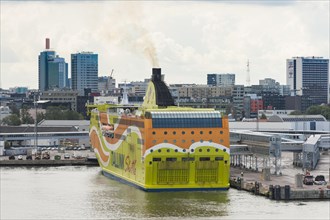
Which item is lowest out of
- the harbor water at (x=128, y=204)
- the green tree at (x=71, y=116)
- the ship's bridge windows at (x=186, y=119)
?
the harbor water at (x=128, y=204)

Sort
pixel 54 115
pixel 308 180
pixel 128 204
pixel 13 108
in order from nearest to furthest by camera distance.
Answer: pixel 128 204 < pixel 308 180 < pixel 54 115 < pixel 13 108

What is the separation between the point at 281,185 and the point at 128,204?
28.6 ft

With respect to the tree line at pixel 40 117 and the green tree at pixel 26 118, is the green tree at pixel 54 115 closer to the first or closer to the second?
the tree line at pixel 40 117

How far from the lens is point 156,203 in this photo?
172 ft

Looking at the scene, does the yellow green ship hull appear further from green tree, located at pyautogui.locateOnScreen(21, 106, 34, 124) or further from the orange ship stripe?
green tree, located at pyautogui.locateOnScreen(21, 106, 34, 124)

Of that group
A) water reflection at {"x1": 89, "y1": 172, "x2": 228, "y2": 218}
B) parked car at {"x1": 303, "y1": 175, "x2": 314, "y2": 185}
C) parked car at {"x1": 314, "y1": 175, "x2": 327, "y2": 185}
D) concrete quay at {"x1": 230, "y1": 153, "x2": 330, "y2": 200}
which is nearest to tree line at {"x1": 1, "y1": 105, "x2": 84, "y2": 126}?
concrete quay at {"x1": 230, "y1": 153, "x2": 330, "y2": 200}

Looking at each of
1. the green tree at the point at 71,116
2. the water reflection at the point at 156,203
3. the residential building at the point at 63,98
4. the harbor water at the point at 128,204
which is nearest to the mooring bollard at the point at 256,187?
the harbor water at the point at 128,204

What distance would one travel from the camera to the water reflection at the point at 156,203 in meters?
48.8

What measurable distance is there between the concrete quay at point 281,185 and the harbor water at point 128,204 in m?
0.59

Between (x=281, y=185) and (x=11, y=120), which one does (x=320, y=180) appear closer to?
(x=281, y=185)

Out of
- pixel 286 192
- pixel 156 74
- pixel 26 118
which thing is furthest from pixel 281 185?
pixel 26 118

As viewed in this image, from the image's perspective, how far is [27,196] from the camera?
5534 centimetres

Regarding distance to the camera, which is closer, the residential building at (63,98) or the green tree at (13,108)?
the green tree at (13,108)

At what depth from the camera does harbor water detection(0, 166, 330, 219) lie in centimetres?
4825
